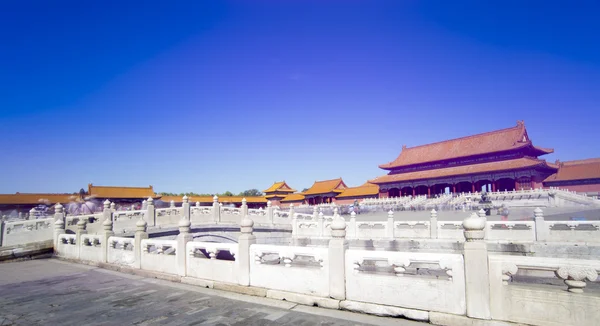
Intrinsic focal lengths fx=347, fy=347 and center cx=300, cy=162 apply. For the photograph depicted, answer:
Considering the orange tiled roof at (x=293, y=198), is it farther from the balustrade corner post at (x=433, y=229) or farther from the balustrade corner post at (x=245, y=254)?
the balustrade corner post at (x=245, y=254)

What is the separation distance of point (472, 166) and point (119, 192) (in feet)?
133

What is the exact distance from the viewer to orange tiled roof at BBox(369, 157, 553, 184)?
35469 millimetres

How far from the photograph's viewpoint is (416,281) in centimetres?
499

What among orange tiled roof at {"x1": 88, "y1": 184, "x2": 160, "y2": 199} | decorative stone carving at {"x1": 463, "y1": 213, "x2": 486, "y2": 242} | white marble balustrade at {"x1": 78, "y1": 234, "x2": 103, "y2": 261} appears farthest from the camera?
orange tiled roof at {"x1": 88, "y1": 184, "x2": 160, "y2": 199}

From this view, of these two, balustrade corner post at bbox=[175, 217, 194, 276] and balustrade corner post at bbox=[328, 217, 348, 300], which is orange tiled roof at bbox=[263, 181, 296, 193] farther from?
balustrade corner post at bbox=[328, 217, 348, 300]

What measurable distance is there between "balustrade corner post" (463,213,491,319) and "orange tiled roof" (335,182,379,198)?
45.5 m

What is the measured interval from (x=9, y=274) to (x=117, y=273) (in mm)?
3229

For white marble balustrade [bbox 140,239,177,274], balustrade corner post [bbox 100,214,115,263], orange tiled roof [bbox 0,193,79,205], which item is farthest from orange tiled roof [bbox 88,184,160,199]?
white marble balustrade [bbox 140,239,177,274]

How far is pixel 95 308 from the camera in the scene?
5.82 meters

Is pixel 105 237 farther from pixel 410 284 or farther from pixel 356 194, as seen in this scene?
pixel 356 194

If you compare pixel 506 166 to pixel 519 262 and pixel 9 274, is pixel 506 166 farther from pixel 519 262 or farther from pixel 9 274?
pixel 9 274

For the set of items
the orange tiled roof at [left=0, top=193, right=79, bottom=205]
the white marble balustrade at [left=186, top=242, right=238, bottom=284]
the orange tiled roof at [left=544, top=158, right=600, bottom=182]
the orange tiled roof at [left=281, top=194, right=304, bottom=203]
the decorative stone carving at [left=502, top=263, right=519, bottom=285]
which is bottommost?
the orange tiled roof at [left=281, top=194, right=304, bottom=203]

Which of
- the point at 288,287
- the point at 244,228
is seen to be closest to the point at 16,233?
the point at 244,228

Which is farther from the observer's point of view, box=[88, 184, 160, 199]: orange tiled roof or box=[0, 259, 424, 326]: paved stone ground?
box=[88, 184, 160, 199]: orange tiled roof
